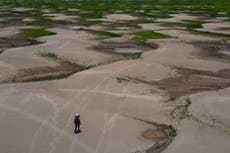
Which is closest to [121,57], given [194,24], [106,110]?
[106,110]

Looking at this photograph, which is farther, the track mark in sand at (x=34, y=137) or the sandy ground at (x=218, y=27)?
the sandy ground at (x=218, y=27)

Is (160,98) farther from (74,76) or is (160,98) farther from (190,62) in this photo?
(190,62)

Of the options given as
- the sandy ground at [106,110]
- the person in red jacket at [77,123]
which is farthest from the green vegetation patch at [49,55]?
the person in red jacket at [77,123]

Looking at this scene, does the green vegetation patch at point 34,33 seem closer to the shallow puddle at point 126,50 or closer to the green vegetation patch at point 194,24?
the shallow puddle at point 126,50

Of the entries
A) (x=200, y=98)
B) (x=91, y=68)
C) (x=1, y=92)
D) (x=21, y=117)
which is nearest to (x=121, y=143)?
(x=21, y=117)

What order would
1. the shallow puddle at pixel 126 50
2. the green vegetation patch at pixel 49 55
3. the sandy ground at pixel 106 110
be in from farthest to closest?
the shallow puddle at pixel 126 50 → the green vegetation patch at pixel 49 55 → the sandy ground at pixel 106 110

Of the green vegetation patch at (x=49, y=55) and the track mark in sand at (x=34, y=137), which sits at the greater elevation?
the track mark in sand at (x=34, y=137)

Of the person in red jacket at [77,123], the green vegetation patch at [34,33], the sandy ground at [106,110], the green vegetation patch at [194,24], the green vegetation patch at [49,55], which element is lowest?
the green vegetation patch at [34,33]

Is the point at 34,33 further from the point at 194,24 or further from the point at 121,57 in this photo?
the point at 194,24
